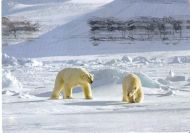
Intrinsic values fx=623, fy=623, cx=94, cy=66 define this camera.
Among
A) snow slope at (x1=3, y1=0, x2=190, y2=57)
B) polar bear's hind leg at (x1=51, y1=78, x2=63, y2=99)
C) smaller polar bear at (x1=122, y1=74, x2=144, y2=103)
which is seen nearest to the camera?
smaller polar bear at (x1=122, y1=74, x2=144, y2=103)

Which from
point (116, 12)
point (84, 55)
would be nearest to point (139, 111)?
point (84, 55)

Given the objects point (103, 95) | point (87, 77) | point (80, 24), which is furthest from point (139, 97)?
point (80, 24)

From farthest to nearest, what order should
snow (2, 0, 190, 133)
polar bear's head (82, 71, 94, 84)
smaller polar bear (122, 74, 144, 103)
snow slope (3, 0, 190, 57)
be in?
snow slope (3, 0, 190, 57), polar bear's head (82, 71, 94, 84), smaller polar bear (122, 74, 144, 103), snow (2, 0, 190, 133)

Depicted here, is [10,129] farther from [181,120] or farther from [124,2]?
[124,2]

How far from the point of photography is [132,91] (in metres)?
4.29

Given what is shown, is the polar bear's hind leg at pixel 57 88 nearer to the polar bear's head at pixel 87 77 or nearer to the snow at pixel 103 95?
the snow at pixel 103 95

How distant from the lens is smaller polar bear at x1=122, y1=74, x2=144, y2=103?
4.25 metres

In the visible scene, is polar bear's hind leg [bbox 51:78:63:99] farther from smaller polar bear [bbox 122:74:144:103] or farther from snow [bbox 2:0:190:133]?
smaller polar bear [bbox 122:74:144:103]

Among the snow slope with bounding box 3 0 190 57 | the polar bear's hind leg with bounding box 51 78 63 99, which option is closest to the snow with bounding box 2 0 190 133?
the snow slope with bounding box 3 0 190 57

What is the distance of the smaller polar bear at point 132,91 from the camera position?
167 inches

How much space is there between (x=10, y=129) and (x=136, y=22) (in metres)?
14.2

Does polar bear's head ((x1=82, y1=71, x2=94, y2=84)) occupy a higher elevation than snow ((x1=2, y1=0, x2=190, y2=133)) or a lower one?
higher

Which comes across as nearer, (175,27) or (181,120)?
(181,120)

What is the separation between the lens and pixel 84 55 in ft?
48.0
